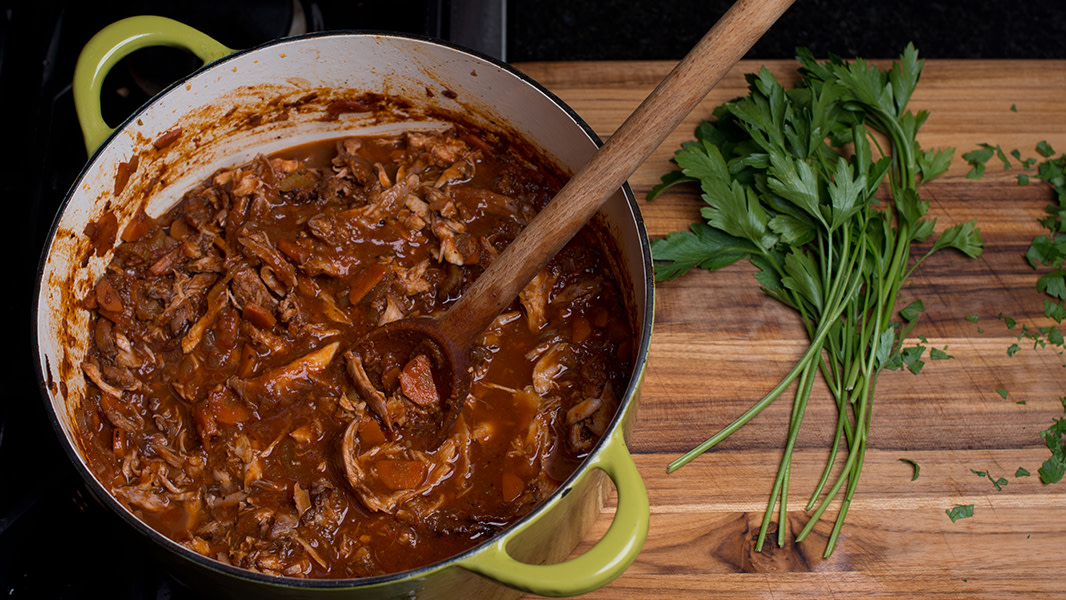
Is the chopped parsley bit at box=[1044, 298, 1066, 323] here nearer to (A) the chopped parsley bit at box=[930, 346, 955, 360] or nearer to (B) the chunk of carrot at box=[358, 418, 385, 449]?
(A) the chopped parsley bit at box=[930, 346, 955, 360]

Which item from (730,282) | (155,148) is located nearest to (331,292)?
(155,148)

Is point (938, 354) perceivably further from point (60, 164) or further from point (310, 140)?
point (60, 164)

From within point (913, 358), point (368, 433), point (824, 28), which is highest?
point (824, 28)

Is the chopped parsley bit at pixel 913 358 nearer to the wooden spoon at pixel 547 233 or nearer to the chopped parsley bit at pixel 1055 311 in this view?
the chopped parsley bit at pixel 1055 311

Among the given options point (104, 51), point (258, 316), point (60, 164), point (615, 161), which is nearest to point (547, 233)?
point (615, 161)

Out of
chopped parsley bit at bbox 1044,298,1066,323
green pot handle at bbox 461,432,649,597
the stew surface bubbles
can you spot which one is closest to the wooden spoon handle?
the stew surface bubbles

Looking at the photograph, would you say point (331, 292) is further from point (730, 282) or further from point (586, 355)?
point (730, 282)
